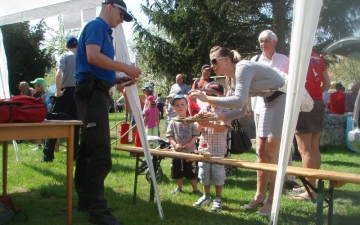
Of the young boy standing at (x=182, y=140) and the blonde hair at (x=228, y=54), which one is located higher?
the blonde hair at (x=228, y=54)

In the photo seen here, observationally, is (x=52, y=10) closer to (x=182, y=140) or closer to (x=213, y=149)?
(x=182, y=140)

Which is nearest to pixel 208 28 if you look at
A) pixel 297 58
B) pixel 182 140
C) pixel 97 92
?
pixel 182 140

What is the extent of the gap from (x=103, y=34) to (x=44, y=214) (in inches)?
72.4

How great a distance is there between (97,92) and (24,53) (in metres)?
21.2

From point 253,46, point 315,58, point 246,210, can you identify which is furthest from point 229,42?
point 246,210

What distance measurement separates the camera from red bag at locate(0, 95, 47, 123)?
353 centimetres

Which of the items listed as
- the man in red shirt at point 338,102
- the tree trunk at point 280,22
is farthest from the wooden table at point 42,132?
the tree trunk at point 280,22

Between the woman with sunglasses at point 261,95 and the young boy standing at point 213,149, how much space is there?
39cm

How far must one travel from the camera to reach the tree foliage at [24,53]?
22.4m

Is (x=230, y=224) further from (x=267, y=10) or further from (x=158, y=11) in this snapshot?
(x=158, y=11)

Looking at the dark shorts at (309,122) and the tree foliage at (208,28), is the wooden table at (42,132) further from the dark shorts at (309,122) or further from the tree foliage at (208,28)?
the tree foliage at (208,28)

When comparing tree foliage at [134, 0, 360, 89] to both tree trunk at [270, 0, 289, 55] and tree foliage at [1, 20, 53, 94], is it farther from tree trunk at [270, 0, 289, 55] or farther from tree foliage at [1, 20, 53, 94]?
tree foliage at [1, 20, 53, 94]

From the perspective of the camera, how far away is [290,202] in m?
4.83

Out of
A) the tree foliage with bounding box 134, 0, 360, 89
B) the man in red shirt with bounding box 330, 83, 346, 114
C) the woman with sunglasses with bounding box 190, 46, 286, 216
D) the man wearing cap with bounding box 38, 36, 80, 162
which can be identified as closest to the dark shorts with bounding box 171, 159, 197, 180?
the woman with sunglasses with bounding box 190, 46, 286, 216
